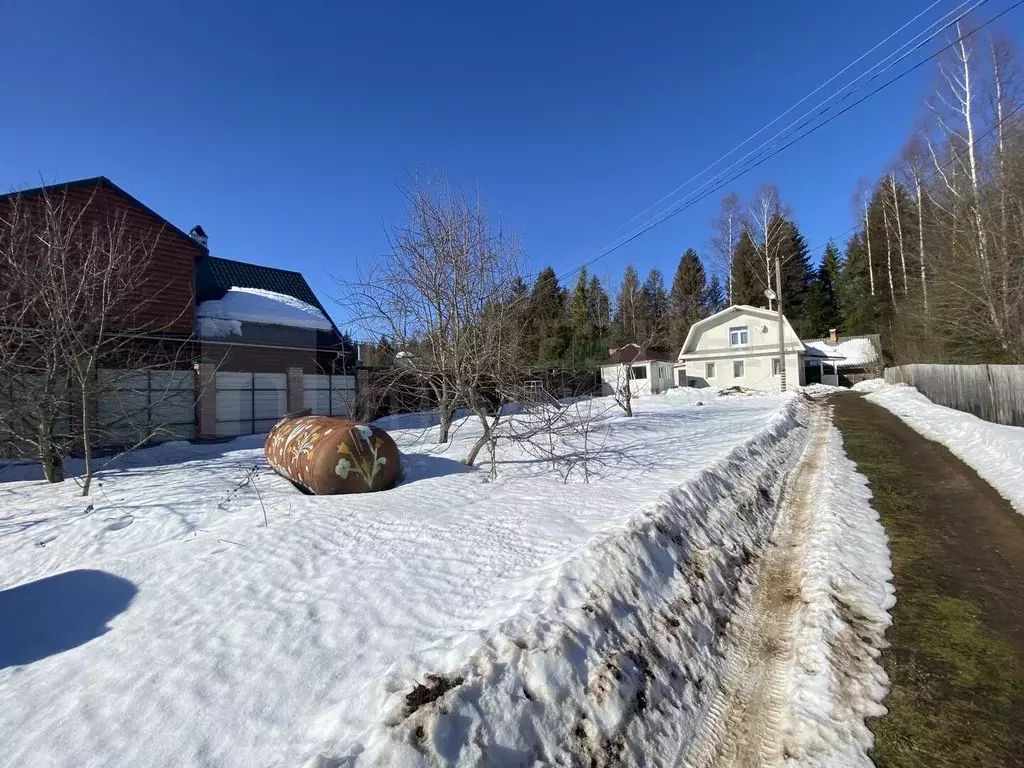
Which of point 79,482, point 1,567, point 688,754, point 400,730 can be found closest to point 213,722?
point 400,730

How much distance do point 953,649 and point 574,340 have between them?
39.7m

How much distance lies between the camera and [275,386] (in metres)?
17.6

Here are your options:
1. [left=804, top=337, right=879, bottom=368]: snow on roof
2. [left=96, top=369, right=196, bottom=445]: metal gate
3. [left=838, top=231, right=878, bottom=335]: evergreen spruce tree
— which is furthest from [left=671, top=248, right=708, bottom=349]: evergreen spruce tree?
[left=96, top=369, right=196, bottom=445]: metal gate

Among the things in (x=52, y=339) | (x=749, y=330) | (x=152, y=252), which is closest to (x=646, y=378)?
(x=749, y=330)

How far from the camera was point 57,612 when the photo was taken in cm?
348

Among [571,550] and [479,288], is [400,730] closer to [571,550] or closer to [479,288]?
[571,550]

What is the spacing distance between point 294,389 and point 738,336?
2909 cm

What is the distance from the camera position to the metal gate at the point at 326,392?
736 inches

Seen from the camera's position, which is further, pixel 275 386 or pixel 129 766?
pixel 275 386

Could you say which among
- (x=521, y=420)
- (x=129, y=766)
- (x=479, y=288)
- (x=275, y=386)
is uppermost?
(x=479, y=288)

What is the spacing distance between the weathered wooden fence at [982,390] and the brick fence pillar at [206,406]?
2207cm

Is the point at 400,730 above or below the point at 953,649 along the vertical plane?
above

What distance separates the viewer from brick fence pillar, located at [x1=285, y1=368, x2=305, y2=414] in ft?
58.9

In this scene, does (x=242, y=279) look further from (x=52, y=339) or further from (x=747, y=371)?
(x=747, y=371)
